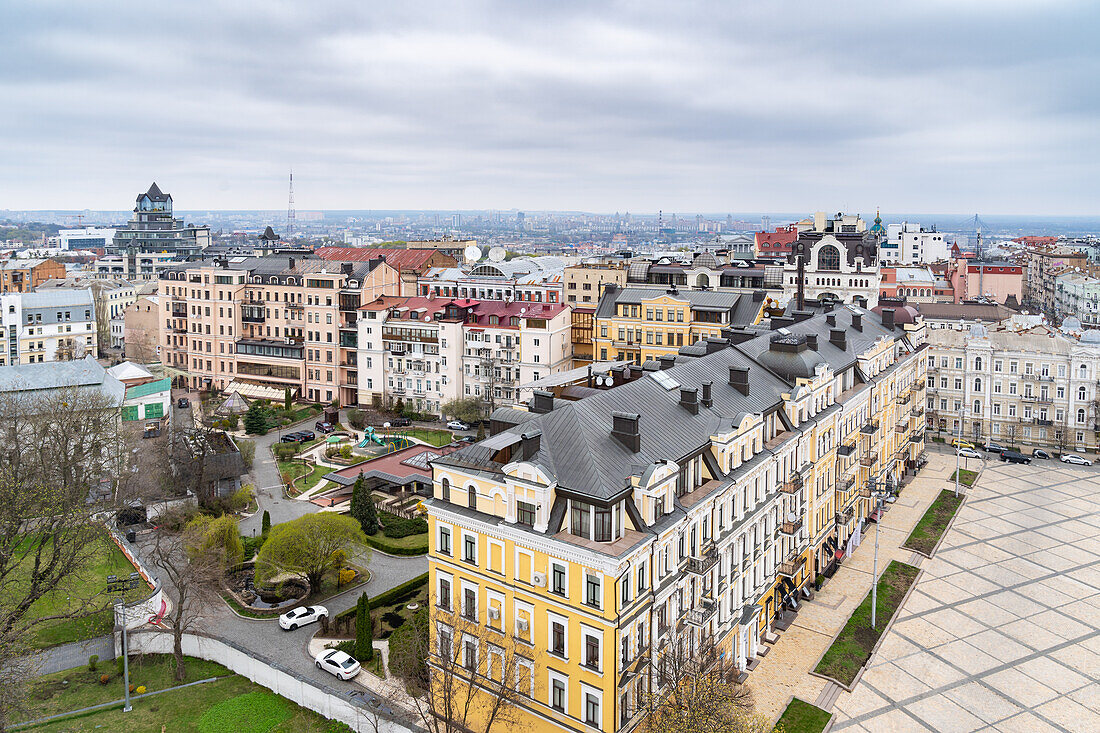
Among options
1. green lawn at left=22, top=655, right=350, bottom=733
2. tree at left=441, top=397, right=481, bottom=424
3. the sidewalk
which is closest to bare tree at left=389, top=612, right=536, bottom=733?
green lawn at left=22, top=655, right=350, bottom=733

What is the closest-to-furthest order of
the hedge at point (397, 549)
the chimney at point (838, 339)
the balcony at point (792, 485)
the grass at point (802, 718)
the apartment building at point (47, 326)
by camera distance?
the grass at point (802, 718) < the balcony at point (792, 485) < the hedge at point (397, 549) < the chimney at point (838, 339) < the apartment building at point (47, 326)

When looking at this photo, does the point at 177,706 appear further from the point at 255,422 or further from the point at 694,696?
the point at 255,422

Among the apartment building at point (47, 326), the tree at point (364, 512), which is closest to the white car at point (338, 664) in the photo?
the tree at point (364, 512)

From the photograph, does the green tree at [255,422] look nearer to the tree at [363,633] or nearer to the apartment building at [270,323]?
the apartment building at [270,323]

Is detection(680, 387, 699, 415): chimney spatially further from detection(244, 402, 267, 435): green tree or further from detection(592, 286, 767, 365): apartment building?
detection(244, 402, 267, 435): green tree

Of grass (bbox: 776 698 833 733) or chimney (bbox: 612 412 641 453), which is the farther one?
grass (bbox: 776 698 833 733)

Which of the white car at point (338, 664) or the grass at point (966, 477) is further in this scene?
the grass at point (966, 477)

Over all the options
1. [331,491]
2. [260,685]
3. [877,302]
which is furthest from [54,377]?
[877,302]

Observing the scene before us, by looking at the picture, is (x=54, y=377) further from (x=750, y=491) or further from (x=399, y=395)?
(x=750, y=491)
